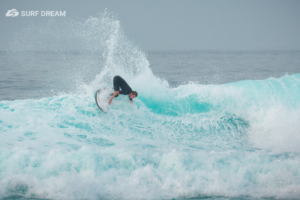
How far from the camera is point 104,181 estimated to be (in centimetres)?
546

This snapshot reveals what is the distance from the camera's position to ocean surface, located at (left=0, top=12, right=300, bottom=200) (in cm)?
532

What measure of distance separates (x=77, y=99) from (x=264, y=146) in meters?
7.05

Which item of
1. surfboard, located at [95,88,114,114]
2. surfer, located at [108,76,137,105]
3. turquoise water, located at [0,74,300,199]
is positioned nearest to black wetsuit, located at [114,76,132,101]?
surfer, located at [108,76,137,105]

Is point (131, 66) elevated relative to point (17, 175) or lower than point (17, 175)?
elevated

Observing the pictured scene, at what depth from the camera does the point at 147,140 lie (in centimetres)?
816

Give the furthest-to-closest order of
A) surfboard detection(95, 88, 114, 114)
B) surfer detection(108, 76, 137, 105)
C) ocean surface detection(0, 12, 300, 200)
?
surfboard detection(95, 88, 114, 114)
surfer detection(108, 76, 137, 105)
ocean surface detection(0, 12, 300, 200)

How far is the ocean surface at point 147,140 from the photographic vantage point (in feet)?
17.5

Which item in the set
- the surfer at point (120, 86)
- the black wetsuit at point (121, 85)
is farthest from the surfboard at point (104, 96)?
the black wetsuit at point (121, 85)

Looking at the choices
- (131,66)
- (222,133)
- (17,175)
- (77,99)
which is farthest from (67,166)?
(131,66)

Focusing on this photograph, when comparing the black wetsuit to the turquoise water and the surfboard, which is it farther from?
the turquoise water

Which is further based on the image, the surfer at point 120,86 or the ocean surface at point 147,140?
the surfer at point 120,86

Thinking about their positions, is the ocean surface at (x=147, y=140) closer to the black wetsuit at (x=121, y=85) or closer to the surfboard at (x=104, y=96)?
the surfboard at (x=104, y=96)

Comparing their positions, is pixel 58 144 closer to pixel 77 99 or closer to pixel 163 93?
pixel 77 99

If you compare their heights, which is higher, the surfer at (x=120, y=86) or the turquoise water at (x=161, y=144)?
the surfer at (x=120, y=86)
